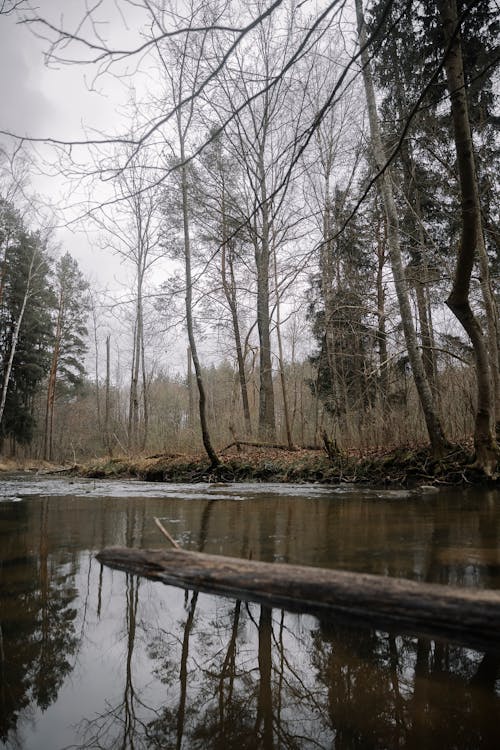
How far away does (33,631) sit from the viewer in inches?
74.3

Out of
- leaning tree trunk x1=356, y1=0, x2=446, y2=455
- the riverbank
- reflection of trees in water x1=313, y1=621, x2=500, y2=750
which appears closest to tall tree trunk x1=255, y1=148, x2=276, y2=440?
the riverbank

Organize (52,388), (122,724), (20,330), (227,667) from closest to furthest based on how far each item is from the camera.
Answer: (122,724) < (227,667) < (20,330) < (52,388)

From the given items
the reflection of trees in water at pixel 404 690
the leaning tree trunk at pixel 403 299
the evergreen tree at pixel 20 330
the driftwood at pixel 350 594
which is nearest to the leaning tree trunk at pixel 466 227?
the leaning tree trunk at pixel 403 299

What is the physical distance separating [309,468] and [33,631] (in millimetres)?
8314

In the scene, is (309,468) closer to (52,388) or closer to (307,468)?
(307,468)

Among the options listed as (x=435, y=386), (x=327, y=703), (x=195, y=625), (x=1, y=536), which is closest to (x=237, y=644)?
(x=195, y=625)

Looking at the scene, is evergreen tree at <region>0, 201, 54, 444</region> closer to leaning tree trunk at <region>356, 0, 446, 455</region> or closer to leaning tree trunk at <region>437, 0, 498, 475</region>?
leaning tree trunk at <region>356, 0, 446, 455</region>

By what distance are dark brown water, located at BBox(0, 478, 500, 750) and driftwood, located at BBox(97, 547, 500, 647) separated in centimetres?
12

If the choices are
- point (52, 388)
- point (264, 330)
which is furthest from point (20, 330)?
point (264, 330)

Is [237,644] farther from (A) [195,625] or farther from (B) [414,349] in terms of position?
(B) [414,349]

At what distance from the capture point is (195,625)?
6.36 ft

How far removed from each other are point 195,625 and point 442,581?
4.27 ft

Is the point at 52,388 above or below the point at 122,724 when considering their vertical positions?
above

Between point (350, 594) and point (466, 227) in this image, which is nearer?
point (350, 594)
